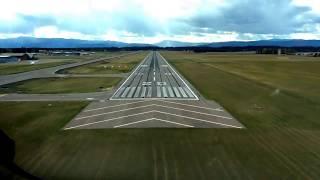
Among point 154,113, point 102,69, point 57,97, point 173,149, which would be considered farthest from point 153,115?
point 102,69

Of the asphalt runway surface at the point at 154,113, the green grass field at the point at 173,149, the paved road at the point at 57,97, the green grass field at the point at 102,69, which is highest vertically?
the green grass field at the point at 173,149

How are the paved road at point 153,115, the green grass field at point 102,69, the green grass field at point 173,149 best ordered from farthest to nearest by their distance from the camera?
the green grass field at point 102,69 < the paved road at point 153,115 < the green grass field at point 173,149

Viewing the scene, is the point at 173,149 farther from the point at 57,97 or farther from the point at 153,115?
the point at 57,97

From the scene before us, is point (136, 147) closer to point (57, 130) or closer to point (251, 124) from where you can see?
point (57, 130)

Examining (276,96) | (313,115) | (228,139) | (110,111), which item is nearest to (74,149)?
(228,139)

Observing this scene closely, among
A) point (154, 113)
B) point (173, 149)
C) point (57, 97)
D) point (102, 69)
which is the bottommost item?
point (102, 69)

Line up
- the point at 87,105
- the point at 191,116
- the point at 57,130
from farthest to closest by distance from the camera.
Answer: the point at 87,105 < the point at 191,116 < the point at 57,130

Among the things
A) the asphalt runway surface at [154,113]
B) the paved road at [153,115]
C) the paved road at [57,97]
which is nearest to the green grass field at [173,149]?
the paved road at [153,115]

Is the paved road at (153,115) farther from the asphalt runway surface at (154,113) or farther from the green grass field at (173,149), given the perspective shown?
the green grass field at (173,149)

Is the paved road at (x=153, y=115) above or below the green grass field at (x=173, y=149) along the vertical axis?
below

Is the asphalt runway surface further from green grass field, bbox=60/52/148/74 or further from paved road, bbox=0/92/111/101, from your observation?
green grass field, bbox=60/52/148/74

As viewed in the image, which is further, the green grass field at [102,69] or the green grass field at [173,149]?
the green grass field at [102,69]
